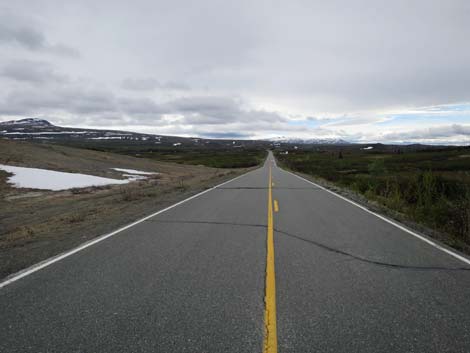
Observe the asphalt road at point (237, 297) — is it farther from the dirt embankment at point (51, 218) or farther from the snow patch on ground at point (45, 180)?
the snow patch on ground at point (45, 180)

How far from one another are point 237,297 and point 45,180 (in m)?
19.1

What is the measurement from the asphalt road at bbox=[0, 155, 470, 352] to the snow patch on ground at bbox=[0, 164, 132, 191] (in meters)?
13.7

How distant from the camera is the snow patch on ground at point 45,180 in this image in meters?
17.7

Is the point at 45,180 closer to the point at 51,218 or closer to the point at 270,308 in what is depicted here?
the point at 51,218

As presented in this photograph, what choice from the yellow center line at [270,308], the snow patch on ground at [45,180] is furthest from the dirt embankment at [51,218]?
the yellow center line at [270,308]

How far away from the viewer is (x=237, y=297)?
13.1 ft

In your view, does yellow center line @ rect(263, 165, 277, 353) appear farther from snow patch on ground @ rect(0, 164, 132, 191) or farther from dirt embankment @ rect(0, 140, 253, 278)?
snow patch on ground @ rect(0, 164, 132, 191)

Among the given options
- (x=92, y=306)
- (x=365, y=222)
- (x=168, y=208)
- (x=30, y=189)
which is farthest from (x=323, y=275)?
(x=30, y=189)

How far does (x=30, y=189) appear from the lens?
54.6 feet

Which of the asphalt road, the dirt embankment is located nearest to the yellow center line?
the asphalt road

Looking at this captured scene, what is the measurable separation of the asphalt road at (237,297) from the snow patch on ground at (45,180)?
45.0 ft

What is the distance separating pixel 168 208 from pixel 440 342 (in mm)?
9371

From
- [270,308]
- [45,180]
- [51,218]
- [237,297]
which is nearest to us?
[270,308]

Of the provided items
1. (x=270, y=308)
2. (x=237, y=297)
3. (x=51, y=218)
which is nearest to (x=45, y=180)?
(x=51, y=218)
